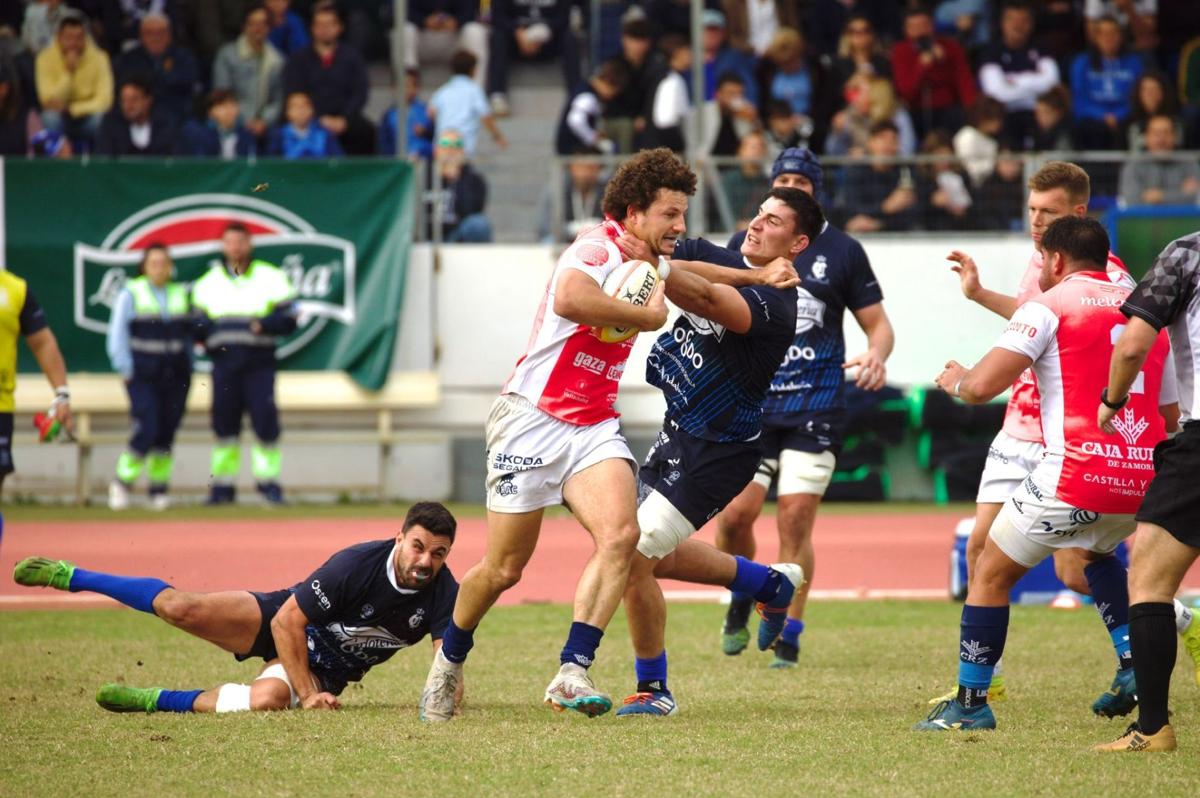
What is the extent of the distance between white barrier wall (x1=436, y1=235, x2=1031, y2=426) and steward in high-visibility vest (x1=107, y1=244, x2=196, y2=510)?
2.83 metres

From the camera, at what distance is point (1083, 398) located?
22.1ft

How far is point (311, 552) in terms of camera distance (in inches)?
543

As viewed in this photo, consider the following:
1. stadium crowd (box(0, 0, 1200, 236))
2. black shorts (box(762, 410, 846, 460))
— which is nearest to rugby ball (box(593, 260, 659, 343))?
black shorts (box(762, 410, 846, 460))

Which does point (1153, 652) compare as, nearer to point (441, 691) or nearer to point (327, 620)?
point (441, 691)

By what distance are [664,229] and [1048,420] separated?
5.76 feet

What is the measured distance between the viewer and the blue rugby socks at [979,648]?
686 cm

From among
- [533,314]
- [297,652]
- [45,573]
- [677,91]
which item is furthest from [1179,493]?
[533,314]

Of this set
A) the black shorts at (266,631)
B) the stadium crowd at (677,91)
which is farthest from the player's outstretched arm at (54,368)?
the stadium crowd at (677,91)

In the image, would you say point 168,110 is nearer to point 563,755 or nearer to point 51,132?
point 51,132

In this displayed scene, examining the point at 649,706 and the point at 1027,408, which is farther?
the point at 1027,408

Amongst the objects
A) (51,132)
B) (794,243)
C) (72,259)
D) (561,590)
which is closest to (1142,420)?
(794,243)

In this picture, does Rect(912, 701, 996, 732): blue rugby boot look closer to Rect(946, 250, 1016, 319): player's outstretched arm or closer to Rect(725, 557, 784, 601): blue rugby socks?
Rect(725, 557, 784, 601): blue rugby socks

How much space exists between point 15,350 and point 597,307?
5.14 meters

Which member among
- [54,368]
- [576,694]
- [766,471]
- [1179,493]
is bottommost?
[576,694]
